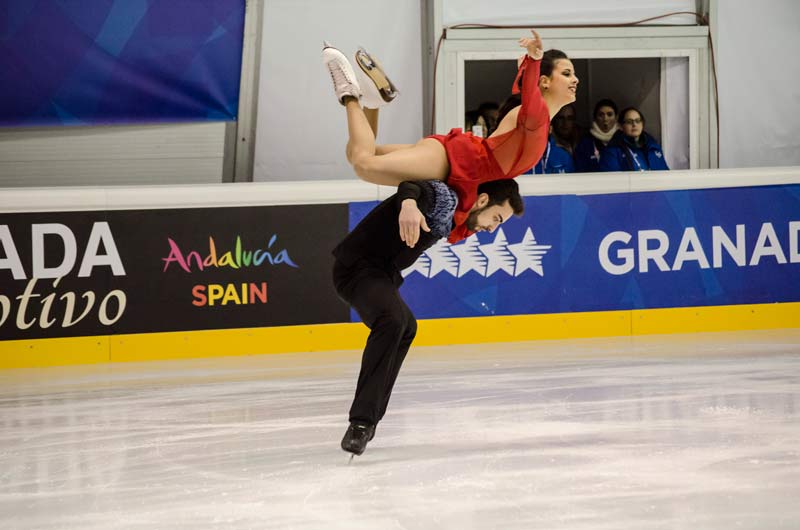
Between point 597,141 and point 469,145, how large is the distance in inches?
167

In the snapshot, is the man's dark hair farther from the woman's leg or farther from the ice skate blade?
the ice skate blade

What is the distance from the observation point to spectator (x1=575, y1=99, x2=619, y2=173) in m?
7.59

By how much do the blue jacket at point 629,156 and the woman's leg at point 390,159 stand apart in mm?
4128

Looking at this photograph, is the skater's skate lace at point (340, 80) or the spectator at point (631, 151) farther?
the spectator at point (631, 151)

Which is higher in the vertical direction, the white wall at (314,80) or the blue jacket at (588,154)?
the white wall at (314,80)

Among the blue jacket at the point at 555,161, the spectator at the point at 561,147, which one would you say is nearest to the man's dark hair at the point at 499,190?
the spectator at the point at 561,147

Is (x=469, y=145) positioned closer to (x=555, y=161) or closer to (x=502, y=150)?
(x=502, y=150)

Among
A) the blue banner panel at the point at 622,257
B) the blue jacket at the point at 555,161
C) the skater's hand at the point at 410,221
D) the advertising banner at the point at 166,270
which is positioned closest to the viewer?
the skater's hand at the point at 410,221

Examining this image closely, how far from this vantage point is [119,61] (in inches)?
Answer: 299

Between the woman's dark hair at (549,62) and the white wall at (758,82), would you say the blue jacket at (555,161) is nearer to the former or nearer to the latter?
the white wall at (758,82)

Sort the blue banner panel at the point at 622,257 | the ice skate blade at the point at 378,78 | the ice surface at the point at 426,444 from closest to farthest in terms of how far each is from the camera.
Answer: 1. the ice surface at the point at 426,444
2. the ice skate blade at the point at 378,78
3. the blue banner panel at the point at 622,257

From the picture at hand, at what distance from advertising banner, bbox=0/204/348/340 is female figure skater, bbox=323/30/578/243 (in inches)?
114

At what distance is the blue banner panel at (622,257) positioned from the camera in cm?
676

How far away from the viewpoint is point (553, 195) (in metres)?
6.87
